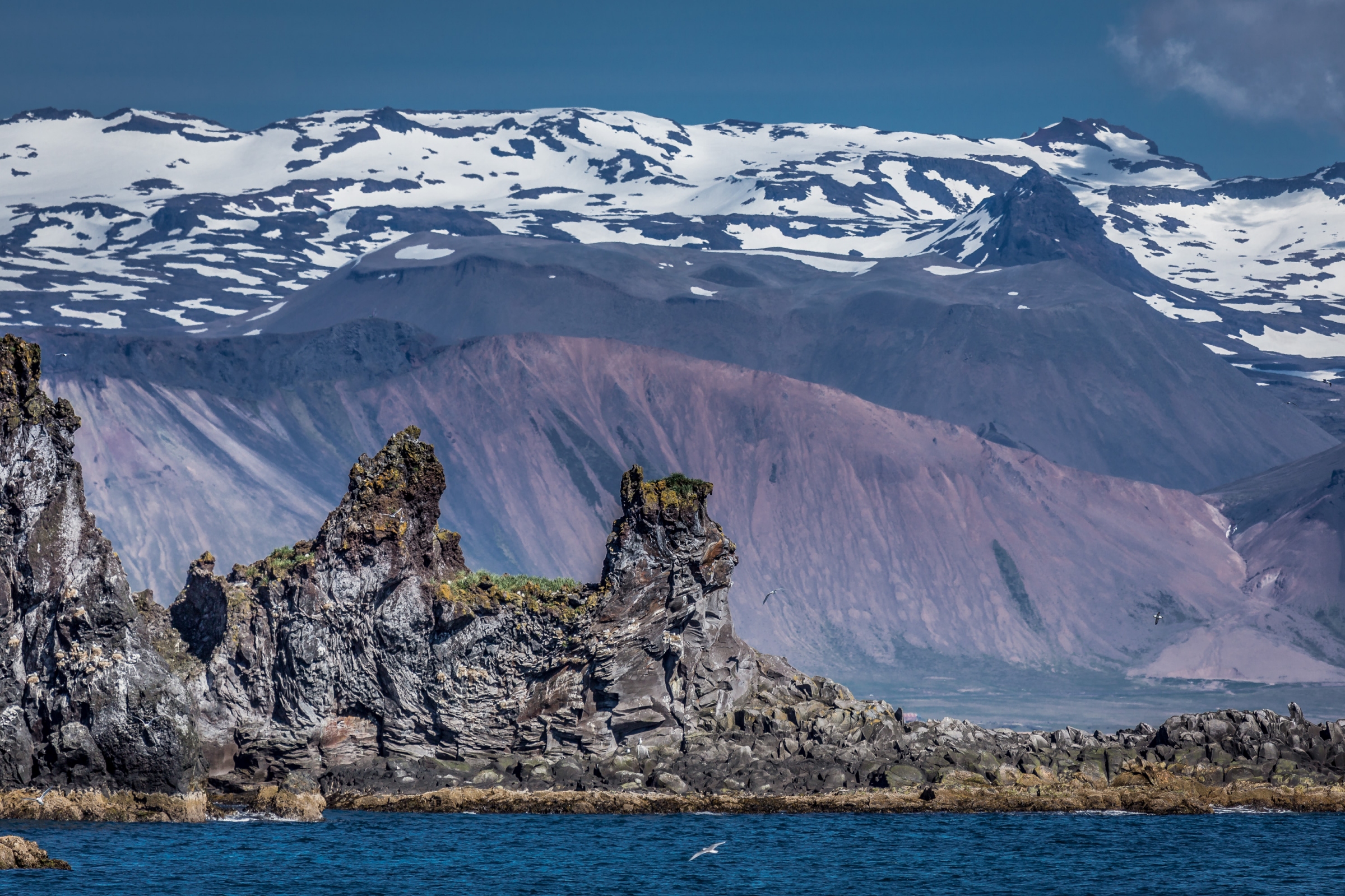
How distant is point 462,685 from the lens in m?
80.3

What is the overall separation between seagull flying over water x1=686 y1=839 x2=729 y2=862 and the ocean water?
1.11 ft

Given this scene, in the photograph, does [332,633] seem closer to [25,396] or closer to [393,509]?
[393,509]

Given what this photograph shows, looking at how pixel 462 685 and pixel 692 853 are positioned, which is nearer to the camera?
pixel 692 853

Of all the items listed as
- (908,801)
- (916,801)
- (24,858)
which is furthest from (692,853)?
(24,858)

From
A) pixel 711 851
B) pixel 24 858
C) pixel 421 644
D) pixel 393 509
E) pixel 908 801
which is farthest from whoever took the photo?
pixel 393 509

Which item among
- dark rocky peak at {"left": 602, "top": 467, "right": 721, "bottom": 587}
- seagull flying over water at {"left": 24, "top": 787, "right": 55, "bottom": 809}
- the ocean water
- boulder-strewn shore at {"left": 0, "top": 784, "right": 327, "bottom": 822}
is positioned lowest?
the ocean water

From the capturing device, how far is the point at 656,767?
8075cm

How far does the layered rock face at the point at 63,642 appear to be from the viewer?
71562mm

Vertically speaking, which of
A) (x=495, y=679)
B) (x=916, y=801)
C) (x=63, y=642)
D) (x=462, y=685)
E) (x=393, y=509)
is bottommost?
Result: (x=916, y=801)

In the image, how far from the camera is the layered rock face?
7156 cm

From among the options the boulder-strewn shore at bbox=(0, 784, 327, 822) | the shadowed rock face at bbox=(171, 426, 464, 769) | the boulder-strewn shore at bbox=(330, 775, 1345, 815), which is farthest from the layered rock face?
the boulder-strewn shore at bbox=(330, 775, 1345, 815)

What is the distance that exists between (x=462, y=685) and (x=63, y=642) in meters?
16.1

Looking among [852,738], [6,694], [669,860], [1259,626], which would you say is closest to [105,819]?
[6,694]

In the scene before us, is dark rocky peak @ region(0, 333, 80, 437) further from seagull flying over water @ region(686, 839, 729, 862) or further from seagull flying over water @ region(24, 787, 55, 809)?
seagull flying over water @ region(686, 839, 729, 862)
